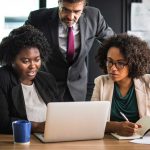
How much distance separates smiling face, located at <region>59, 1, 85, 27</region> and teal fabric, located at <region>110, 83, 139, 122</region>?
588 millimetres

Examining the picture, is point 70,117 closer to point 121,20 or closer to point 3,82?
point 3,82

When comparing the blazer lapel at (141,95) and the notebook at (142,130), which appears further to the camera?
the blazer lapel at (141,95)

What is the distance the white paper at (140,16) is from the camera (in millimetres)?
3359

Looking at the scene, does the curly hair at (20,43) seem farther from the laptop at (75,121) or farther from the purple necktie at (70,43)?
the laptop at (75,121)

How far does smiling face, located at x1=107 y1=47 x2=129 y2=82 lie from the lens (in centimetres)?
226

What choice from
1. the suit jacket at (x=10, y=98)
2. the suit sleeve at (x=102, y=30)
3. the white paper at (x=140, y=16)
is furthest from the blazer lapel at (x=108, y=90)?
the white paper at (x=140, y=16)

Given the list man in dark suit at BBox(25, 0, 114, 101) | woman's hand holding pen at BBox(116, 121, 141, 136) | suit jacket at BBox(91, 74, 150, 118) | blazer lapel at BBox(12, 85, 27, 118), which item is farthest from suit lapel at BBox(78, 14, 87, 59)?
woman's hand holding pen at BBox(116, 121, 141, 136)

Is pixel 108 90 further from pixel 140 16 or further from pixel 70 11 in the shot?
pixel 140 16

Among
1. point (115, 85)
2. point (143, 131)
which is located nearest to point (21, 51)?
point (115, 85)

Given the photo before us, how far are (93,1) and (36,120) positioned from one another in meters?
1.52

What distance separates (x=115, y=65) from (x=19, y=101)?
2.01 ft

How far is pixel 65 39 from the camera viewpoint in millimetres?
2697

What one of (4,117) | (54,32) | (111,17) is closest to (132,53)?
(54,32)

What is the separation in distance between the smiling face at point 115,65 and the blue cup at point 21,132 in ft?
2.28
